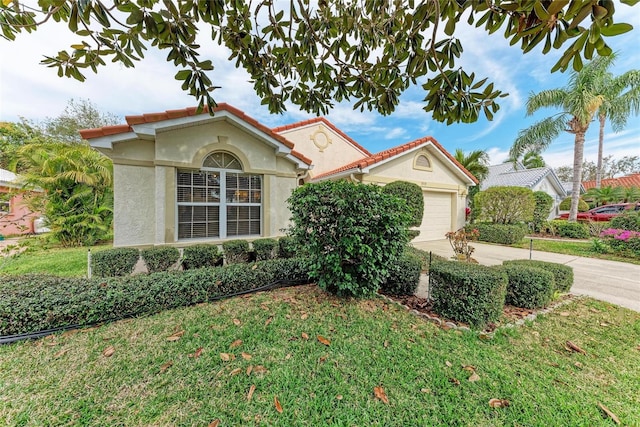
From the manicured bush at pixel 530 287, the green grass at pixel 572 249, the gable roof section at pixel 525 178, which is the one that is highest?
the gable roof section at pixel 525 178

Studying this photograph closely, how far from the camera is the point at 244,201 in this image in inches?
272

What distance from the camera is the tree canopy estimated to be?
2004mm

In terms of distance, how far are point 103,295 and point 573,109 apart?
22.1 meters

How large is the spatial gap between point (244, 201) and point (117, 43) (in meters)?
4.39

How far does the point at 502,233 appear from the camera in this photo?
11500mm

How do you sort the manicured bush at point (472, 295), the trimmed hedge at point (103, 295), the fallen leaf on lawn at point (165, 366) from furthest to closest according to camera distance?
the manicured bush at point (472, 295) → the trimmed hedge at point (103, 295) → the fallen leaf on lawn at point (165, 366)

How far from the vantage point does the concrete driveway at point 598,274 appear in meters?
4.95

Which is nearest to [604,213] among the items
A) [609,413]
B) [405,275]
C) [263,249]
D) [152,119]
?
[405,275]

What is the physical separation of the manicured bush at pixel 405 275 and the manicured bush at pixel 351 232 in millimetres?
560

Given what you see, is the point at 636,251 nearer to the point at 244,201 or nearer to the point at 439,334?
the point at 439,334

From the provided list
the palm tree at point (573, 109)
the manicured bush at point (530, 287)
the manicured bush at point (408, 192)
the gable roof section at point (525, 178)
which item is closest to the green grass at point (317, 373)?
the manicured bush at point (530, 287)

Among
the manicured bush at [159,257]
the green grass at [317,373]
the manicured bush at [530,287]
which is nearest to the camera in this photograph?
the green grass at [317,373]

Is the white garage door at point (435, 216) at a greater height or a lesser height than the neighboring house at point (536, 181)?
lesser

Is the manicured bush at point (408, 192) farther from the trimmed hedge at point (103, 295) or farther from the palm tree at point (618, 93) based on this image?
the palm tree at point (618, 93)
